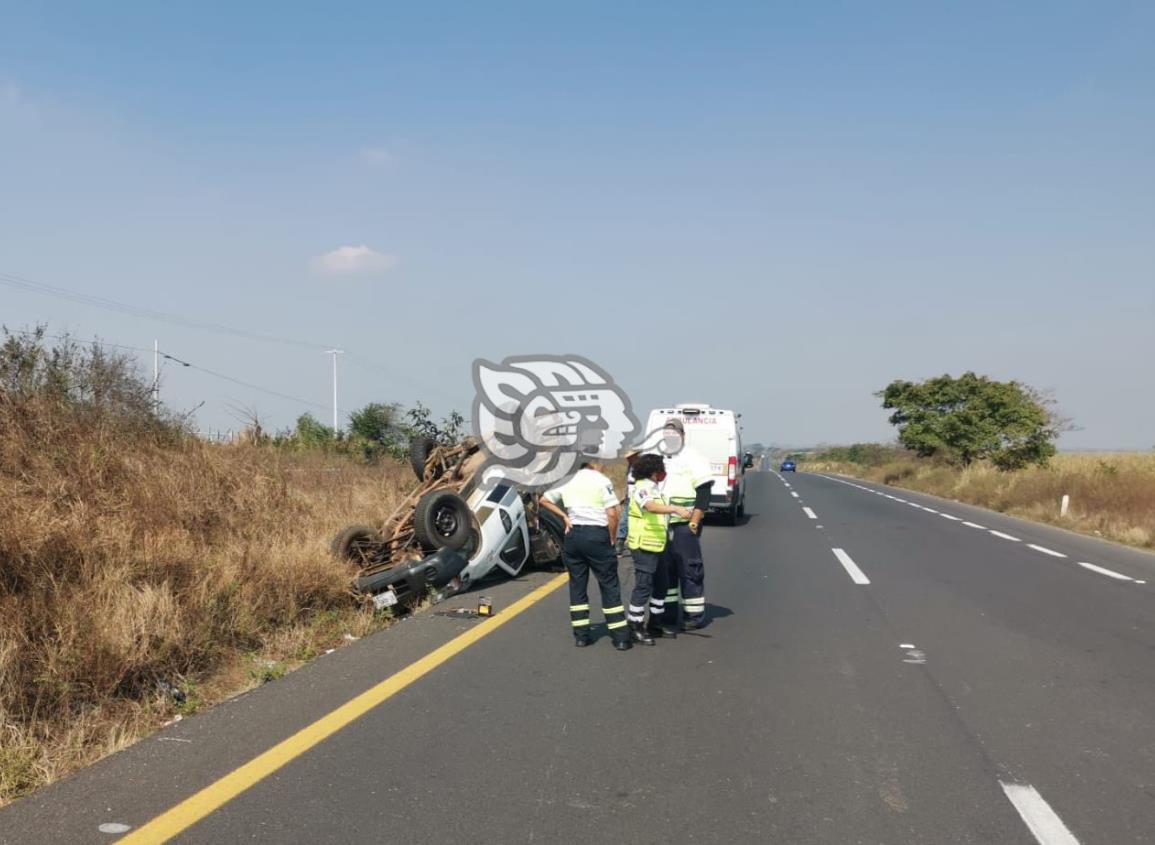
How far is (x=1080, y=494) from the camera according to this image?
24781 millimetres

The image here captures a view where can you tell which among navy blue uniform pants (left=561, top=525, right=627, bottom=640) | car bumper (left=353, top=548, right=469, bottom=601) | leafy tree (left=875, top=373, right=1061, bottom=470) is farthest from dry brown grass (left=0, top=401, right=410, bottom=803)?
leafy tree (left=875, top=373, right=1061, bottom=470)

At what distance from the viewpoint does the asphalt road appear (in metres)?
3.91

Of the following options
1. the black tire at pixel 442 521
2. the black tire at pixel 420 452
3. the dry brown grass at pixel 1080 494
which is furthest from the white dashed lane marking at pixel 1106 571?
the black tire at pixel 420 452

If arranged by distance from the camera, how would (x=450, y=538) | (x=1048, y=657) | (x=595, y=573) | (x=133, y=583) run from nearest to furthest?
(x=133, y=583), (x=1048, y=657), (x=595, y=573), (x=450, y=538)

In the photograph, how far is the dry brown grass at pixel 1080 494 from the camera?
2034cm

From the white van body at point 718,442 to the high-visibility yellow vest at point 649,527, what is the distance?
11320 mm

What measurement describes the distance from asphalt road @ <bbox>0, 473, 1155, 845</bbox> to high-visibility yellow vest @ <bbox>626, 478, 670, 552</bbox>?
86cm

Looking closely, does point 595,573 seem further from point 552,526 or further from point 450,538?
point 552,526

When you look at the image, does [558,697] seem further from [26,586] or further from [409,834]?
[26,586]

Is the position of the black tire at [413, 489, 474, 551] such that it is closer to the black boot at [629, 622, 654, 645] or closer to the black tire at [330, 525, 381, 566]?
the black tire at [330, 525, 381, 566]

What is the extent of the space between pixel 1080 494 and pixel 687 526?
21.2 m

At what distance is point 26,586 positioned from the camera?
6.30 meters

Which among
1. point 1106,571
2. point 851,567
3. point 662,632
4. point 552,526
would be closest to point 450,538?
point 552,526

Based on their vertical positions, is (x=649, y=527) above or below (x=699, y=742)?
above
